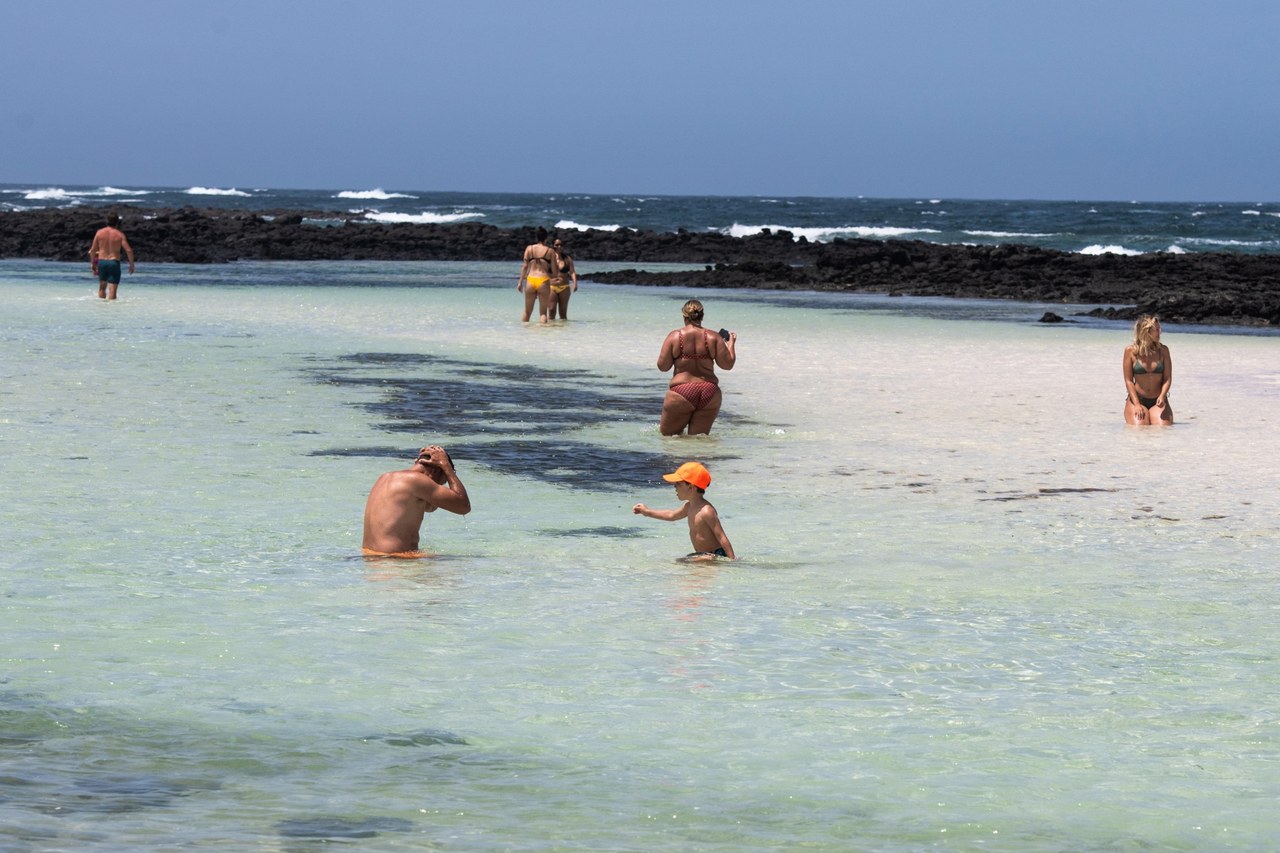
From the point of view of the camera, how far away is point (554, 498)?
11.9 m

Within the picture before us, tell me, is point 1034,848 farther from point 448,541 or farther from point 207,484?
point 207,484

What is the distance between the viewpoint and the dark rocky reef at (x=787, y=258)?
126ft

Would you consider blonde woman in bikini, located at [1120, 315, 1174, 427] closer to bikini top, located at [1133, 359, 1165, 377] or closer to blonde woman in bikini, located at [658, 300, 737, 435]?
bikini top, located at [1133, 359, 1165, 377]

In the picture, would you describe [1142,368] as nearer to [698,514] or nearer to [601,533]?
[601,533]

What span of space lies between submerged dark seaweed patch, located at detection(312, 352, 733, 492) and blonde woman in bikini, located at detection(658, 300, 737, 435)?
770 mm

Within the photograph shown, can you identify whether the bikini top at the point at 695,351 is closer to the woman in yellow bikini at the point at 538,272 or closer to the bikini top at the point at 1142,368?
the bikini top at the point at 1142,368

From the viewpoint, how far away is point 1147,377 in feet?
52.3

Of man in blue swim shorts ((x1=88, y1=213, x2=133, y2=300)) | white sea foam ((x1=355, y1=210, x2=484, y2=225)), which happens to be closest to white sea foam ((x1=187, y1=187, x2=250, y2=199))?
white sea foam ((x1=355, y1=210, x2=484, y2=225))

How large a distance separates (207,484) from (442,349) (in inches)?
436

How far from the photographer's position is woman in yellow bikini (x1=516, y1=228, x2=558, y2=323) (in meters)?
27.2

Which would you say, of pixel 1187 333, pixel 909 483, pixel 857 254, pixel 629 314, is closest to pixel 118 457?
pixel 909 483

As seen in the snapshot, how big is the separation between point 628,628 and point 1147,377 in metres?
9.06

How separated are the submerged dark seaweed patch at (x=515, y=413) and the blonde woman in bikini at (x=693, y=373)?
0.77m

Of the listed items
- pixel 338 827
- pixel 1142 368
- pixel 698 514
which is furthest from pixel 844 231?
pixel 338 827
